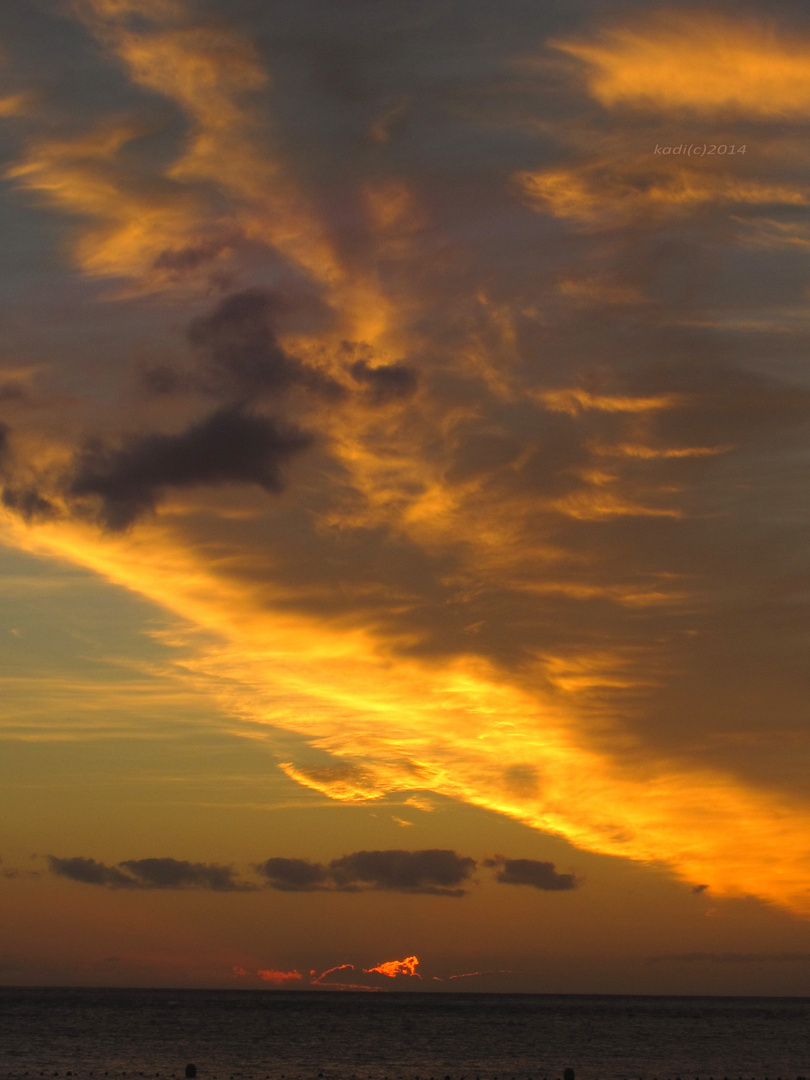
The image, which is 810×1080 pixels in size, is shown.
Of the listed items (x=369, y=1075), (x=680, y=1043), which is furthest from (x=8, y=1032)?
(x=680, y=1043)

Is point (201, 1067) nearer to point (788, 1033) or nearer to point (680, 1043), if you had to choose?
point (680, 1043)

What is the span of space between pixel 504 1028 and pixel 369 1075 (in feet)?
341

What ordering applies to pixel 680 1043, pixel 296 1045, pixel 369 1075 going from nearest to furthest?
pixel 369 1075
pixel 296 1045
pixel 680 1043

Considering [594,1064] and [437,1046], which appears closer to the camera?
[594,1064]

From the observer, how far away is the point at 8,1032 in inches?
6186

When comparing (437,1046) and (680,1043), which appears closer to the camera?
(437,1046)

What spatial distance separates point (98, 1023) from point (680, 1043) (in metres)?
99.0

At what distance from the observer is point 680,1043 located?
157 metres

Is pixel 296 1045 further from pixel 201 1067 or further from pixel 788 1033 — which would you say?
pixel 788 1033

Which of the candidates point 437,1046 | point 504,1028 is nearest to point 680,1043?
point 437,1046

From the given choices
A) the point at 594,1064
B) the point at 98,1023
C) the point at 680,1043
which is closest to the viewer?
the point at 594,1064

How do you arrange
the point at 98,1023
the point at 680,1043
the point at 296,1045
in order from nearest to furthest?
the point at 296,1045 < the point at 680,1043 < the point at 98,1023

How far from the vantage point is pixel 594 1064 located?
120688 millimetres

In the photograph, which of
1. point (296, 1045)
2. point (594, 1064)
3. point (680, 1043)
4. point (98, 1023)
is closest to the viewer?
point (594, 1064)
